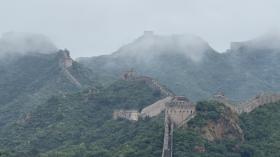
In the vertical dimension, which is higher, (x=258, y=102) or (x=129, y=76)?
(x=129, y=76)

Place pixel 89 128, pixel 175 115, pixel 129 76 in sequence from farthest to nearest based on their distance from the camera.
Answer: pixel 129 76, pixel 89 128, pixel 175 115

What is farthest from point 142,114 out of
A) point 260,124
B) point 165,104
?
point 260,124

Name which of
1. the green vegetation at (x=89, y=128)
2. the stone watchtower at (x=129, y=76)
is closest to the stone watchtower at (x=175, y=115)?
the green vegetation at (x=89, y=128)

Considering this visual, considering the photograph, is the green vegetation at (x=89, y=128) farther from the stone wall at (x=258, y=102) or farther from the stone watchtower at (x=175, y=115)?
the stone wall at (x=258, y=102)

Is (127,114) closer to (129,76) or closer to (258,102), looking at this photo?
(258,102)

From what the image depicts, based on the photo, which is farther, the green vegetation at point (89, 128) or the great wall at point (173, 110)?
the green vegetation at point (89, 128)

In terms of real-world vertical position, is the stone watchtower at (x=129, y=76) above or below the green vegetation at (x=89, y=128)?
above

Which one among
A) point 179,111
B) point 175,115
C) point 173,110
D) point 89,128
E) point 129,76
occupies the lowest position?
Result: point 175,115

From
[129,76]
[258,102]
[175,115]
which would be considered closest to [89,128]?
[129,76]

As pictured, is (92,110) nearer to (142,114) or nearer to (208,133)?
(142,114)

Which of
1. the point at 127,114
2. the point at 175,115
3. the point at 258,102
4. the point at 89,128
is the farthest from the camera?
the point at 89,128

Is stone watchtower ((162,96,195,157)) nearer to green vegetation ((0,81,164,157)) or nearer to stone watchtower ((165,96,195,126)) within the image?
stone watchtower ((165,96,195,126))
